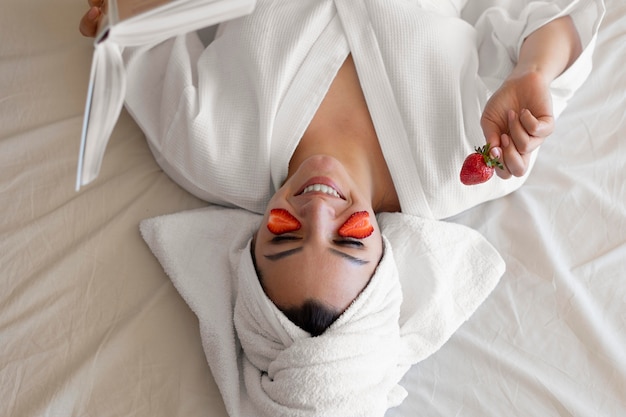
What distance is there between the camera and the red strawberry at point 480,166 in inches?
39.8

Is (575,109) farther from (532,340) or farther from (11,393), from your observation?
(11,393)

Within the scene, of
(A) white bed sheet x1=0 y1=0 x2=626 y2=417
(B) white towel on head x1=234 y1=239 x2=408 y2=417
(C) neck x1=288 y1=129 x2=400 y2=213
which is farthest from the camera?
(C) neck x1=288 y1=129 x2=400 y2=213

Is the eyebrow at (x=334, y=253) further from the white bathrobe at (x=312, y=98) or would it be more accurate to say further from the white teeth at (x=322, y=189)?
the white bathrobe at (x=312, y=98)

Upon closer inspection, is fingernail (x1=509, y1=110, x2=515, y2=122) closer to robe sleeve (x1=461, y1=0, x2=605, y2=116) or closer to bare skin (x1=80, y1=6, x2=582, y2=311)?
bare skin (x1=80, y1=6, x2=582, y2=311)

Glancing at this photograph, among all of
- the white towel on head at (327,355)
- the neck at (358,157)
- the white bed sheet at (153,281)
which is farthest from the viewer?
the neck at (358,157)

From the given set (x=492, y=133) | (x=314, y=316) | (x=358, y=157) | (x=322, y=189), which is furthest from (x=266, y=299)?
(x=492, y=133)

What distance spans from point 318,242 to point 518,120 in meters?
0.36

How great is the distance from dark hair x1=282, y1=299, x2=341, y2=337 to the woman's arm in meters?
0.34

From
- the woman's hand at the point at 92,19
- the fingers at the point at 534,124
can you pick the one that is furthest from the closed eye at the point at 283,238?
the woman's hand at the point at 92,19

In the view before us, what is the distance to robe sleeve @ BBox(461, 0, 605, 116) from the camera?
47.8 inches

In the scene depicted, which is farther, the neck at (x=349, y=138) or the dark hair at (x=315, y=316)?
the neck at (x=349, y=138)

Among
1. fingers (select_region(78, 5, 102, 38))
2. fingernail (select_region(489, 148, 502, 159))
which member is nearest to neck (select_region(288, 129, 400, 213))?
fingernail (select_region(489, 148, 502, 159))

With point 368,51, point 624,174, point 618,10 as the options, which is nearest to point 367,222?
point 368,51

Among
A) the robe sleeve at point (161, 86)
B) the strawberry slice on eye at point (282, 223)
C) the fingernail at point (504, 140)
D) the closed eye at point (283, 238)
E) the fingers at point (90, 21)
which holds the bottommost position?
the closed eye at point (283, 238)
